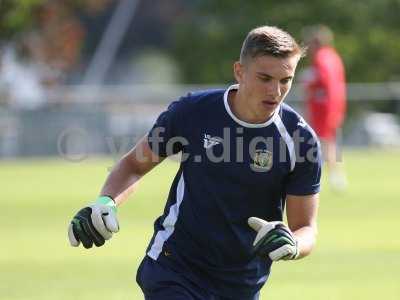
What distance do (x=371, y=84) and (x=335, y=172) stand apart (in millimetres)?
16833

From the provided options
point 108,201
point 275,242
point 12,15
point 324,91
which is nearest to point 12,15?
point 12,15

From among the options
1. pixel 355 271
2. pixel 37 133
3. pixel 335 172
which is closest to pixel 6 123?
pixel 37 133

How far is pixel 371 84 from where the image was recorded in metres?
36.4

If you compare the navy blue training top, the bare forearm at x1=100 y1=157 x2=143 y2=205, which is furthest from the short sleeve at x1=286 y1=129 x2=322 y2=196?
the bare forearm at x1=100 y1=157 x2=143 y2=205

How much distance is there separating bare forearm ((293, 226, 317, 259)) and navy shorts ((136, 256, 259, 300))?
0.47 meters

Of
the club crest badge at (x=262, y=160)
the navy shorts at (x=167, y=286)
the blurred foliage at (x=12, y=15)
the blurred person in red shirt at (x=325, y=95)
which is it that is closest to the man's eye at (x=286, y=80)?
the club crest badge at (x=262, y=160)

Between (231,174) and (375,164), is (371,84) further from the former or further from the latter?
(231,174)

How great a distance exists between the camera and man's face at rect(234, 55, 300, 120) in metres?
6.02

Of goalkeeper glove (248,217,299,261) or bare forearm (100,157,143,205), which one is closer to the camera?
goalkeeper glove (248,217,299,261)

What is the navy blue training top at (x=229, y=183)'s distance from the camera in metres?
6.27

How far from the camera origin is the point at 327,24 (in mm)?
37781

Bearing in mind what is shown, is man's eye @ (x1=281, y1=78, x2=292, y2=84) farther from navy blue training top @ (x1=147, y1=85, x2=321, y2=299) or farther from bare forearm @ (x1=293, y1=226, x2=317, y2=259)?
bare forearm @ (x1=293, y1=226, x2=317, y2=259)

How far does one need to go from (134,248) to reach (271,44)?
6.64 m

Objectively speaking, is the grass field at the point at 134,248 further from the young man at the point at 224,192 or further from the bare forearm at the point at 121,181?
the young man at the point at 224,192
